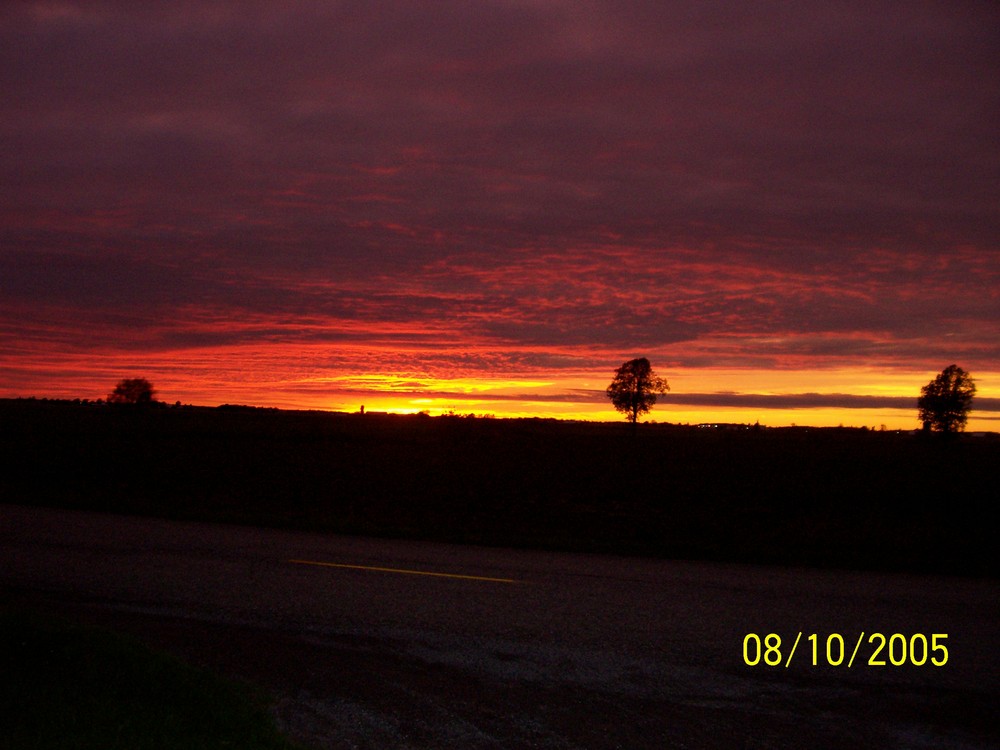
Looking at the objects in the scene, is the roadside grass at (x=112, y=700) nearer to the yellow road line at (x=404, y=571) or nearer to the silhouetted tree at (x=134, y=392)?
the yellow road line at (x=404, y=571)

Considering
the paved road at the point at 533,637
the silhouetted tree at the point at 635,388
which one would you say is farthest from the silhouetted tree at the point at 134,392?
the paved road at the point at 533,637

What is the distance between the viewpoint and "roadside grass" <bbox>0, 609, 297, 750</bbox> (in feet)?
17.7

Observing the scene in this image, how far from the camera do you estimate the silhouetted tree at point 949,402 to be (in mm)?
106500

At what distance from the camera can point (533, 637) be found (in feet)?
27.2

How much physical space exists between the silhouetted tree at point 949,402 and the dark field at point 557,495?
230 feet

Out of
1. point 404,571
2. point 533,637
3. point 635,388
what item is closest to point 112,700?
point 533,637

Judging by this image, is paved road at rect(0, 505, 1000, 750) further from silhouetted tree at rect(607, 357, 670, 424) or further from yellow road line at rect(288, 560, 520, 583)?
silhouetted tree at rect(607, 357, 670, 424)

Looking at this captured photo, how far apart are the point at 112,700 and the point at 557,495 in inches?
827

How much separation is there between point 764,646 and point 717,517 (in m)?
14.6

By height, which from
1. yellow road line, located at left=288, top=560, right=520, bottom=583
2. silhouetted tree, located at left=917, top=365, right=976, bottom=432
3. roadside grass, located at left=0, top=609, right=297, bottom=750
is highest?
silhouetted tree, located at left=917, top=365, right=976, bottom=432

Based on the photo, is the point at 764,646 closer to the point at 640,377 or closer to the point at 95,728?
the point at 95,728

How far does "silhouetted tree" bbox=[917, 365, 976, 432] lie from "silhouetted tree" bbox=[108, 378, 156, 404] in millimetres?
Answer: 122449

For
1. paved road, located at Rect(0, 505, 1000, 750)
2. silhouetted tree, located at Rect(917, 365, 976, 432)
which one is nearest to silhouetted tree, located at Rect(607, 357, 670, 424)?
silhouetted tree, located at Rect(917, 365, 976, 432)

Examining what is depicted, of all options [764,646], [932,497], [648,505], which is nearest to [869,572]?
[764,646]
